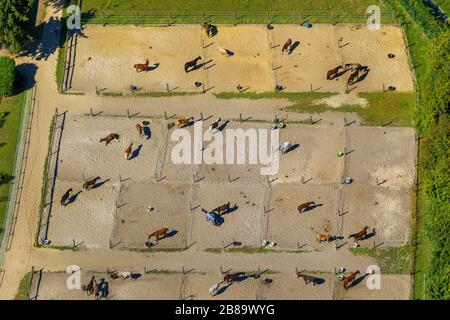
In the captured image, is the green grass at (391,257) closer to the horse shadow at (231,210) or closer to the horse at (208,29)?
the horse shadow at (231,210)

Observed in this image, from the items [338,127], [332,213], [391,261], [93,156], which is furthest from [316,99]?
[93,156]

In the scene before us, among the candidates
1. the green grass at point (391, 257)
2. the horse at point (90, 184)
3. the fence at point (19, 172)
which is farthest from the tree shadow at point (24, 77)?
the green grass at point (391, 257)

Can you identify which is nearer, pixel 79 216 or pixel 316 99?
pixel 79 216

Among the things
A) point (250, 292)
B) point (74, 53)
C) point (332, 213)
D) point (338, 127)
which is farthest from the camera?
point (74, 53)

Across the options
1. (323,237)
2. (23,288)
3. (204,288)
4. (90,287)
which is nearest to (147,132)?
(90,287)

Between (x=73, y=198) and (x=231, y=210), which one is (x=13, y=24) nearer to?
(x=73, y=198)

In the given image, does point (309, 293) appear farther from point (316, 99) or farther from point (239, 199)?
point (316, 99)
